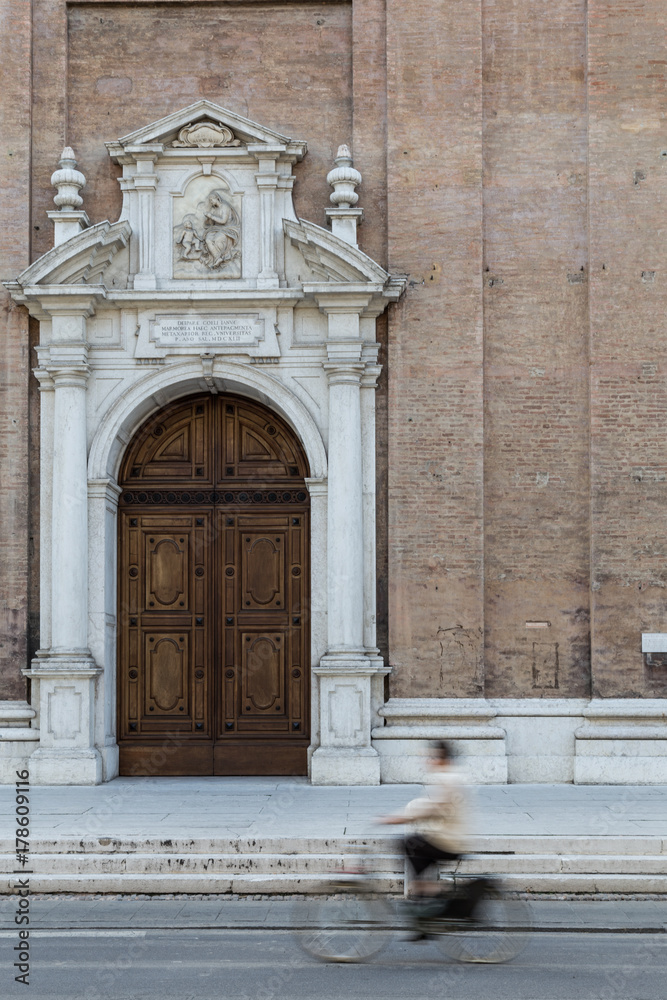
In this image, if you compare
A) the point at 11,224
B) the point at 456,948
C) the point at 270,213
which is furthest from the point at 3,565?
the point at 456,948

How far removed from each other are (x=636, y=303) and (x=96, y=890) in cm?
882

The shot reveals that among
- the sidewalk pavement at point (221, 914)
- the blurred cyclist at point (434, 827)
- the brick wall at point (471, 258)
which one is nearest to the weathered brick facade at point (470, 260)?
the brick wall at point (471, 258)

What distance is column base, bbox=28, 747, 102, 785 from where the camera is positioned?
14.2 meters

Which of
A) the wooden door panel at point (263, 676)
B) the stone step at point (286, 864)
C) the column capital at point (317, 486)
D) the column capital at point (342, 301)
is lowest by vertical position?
the stone step at point (286, 864)

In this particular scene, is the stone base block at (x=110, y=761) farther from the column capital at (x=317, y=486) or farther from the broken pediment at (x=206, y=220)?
the broken pediment at (x=206, y=220)

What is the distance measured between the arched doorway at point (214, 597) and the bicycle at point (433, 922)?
7.40 meters

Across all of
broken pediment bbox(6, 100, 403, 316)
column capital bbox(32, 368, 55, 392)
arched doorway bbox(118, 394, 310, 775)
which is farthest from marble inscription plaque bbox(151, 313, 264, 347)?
column capital bbox(32, 368, 55, 392)

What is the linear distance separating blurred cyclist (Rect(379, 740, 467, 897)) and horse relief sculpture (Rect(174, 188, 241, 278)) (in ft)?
28.3

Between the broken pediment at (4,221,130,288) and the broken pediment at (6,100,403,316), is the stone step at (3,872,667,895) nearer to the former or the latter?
the broken pediment at (6,100,403,316)

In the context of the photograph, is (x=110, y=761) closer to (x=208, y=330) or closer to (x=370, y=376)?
(x=208, y=330)

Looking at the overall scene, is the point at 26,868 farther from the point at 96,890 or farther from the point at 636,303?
the point at 636,303

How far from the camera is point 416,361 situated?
14.9 meters

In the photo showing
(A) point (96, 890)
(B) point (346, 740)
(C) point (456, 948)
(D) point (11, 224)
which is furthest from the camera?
(D) point (11, 224)

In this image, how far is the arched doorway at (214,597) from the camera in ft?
49.5
